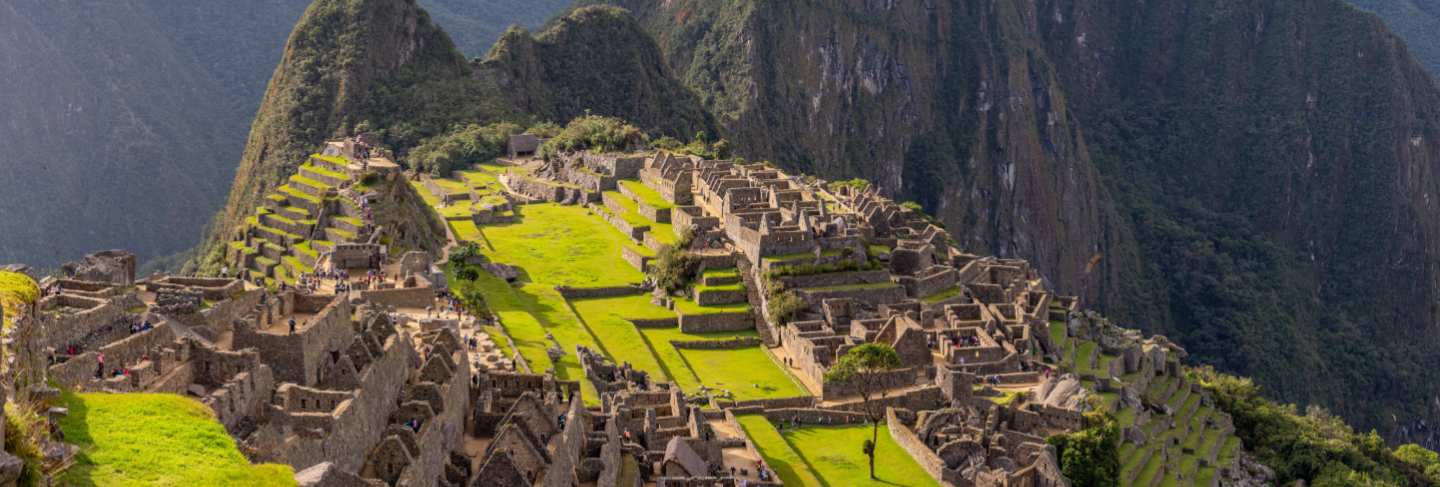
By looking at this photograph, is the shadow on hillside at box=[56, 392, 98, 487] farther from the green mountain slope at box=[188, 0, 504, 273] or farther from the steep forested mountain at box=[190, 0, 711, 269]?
the green mountain slope at box=[188, 0, 504, 273]

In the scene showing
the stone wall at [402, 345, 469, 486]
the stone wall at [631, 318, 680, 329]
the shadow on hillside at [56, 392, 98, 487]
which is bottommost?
the stone wall at [631, 318, 680, 329]

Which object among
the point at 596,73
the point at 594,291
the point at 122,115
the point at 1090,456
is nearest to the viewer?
the point at 1090,456

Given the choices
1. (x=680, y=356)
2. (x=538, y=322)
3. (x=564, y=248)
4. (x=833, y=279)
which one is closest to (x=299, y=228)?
(x=564, y=248)

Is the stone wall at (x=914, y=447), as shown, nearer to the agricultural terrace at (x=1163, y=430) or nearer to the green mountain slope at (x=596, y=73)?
the agricultural terrace at (x=1163, y=430)

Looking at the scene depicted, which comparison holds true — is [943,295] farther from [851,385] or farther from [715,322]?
[851,385]

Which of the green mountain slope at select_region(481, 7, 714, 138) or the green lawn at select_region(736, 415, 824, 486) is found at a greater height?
the green mountain slope at select_region(481, 7, 714, 138)

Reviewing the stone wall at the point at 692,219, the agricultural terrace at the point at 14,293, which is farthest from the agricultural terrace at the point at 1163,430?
the agricultural terrace at the point at 14,293

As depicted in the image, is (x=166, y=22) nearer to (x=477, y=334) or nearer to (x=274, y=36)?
(x=274, y=36)

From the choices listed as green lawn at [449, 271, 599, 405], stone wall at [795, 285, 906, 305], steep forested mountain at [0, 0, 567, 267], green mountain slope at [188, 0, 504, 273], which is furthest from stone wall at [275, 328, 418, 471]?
green mountain slope at [188, 0, 504, 273]
